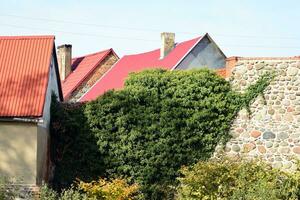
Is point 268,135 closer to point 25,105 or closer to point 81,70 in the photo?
point 25,105

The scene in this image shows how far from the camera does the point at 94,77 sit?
33688mm

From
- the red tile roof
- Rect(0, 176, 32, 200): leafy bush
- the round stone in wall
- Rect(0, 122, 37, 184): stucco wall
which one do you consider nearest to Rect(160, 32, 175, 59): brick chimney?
the red tile roof

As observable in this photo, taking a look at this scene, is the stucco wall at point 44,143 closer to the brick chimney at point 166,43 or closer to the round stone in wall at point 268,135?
the round stone in wall at point 268,135

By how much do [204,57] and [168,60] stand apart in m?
1.69

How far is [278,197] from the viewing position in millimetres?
15859

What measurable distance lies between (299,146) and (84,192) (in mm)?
6176

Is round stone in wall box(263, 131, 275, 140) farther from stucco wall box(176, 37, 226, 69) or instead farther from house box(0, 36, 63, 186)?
stucco wall box(176, 37, 226, 69)

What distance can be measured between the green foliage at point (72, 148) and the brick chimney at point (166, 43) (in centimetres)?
1270

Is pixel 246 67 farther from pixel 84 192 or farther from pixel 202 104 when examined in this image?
pixel 84 192

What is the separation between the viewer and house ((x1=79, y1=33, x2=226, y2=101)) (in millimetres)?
29203

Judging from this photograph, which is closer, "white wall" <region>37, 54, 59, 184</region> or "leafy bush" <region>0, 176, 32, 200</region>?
"leafy bush" <region>0, 176, 32, 200</region>

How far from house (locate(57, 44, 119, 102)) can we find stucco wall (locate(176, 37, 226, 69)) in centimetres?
637

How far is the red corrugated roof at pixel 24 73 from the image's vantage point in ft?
56.5

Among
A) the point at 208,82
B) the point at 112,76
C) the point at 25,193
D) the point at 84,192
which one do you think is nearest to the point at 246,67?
the point at 208,82
